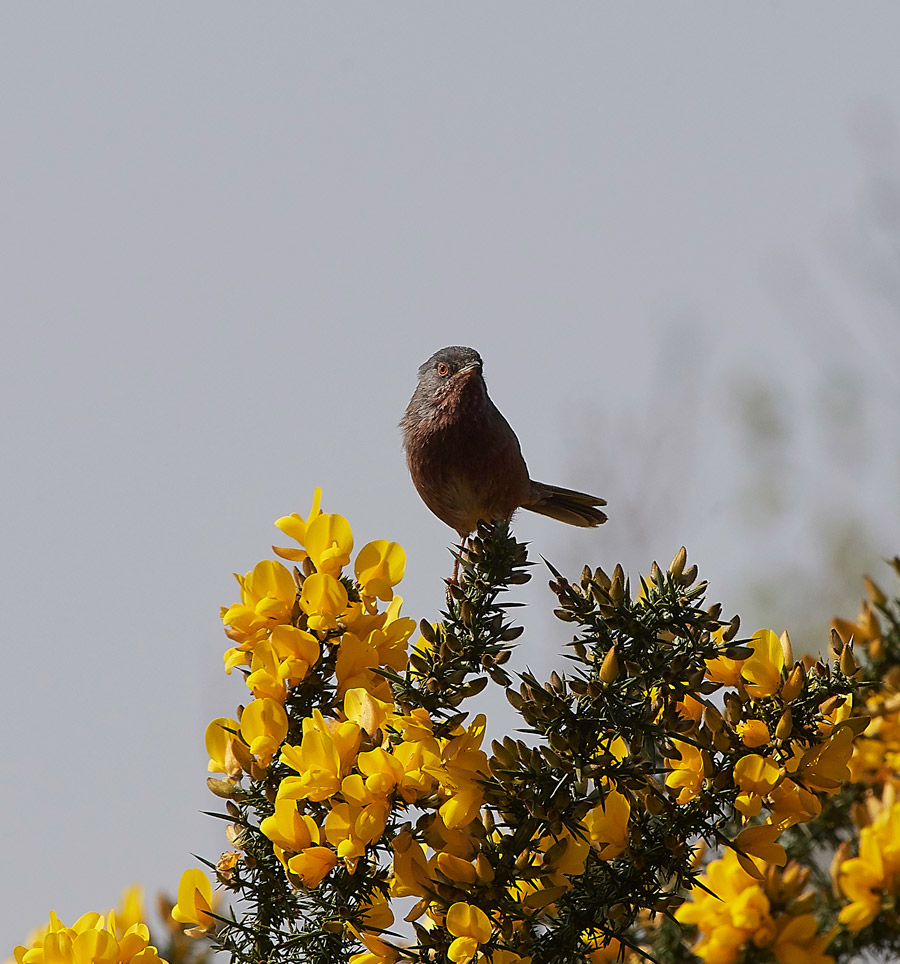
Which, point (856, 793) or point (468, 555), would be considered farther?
point (856, 793)

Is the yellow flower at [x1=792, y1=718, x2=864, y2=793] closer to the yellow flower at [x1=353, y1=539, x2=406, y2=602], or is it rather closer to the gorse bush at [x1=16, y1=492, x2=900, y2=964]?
the gorse bush at [x1=16, y1=492, x2=900, y2=964]

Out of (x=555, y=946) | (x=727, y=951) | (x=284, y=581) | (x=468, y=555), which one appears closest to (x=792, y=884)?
(x=727, y=951)

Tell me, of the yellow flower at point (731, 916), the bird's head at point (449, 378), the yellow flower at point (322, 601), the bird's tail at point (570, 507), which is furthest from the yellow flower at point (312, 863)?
the bird's tail at point (570, 507)

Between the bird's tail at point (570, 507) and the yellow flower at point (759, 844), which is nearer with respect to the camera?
the yellow flower at point (759, 844)

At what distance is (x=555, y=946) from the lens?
2014 mm

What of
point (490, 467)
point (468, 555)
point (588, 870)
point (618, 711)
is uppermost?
point (490, 467)

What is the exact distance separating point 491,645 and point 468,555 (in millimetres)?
277

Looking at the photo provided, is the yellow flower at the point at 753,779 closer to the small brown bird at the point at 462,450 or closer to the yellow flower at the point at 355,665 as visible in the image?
the yellow flower at the point at 355,665

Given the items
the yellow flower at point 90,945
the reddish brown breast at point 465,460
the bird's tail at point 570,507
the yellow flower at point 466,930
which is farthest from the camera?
the bird's tail at point 570,507

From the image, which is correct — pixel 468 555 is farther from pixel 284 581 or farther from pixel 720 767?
pixel 720 767

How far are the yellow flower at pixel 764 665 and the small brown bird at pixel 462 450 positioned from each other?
2.62 meters

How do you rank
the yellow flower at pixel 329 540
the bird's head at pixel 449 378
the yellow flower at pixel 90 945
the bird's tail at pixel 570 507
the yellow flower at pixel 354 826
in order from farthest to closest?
1. the bird's tail at pixel 570 507
2. the bird's head at pixel 449 378
3. the yellow flower at pixel 329 540
4. the yellow flower at pixel 90 945
5. the yellow flower at pixel 354 826

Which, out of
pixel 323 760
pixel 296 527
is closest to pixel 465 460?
pixel 296 527

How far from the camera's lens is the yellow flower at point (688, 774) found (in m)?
2.10
